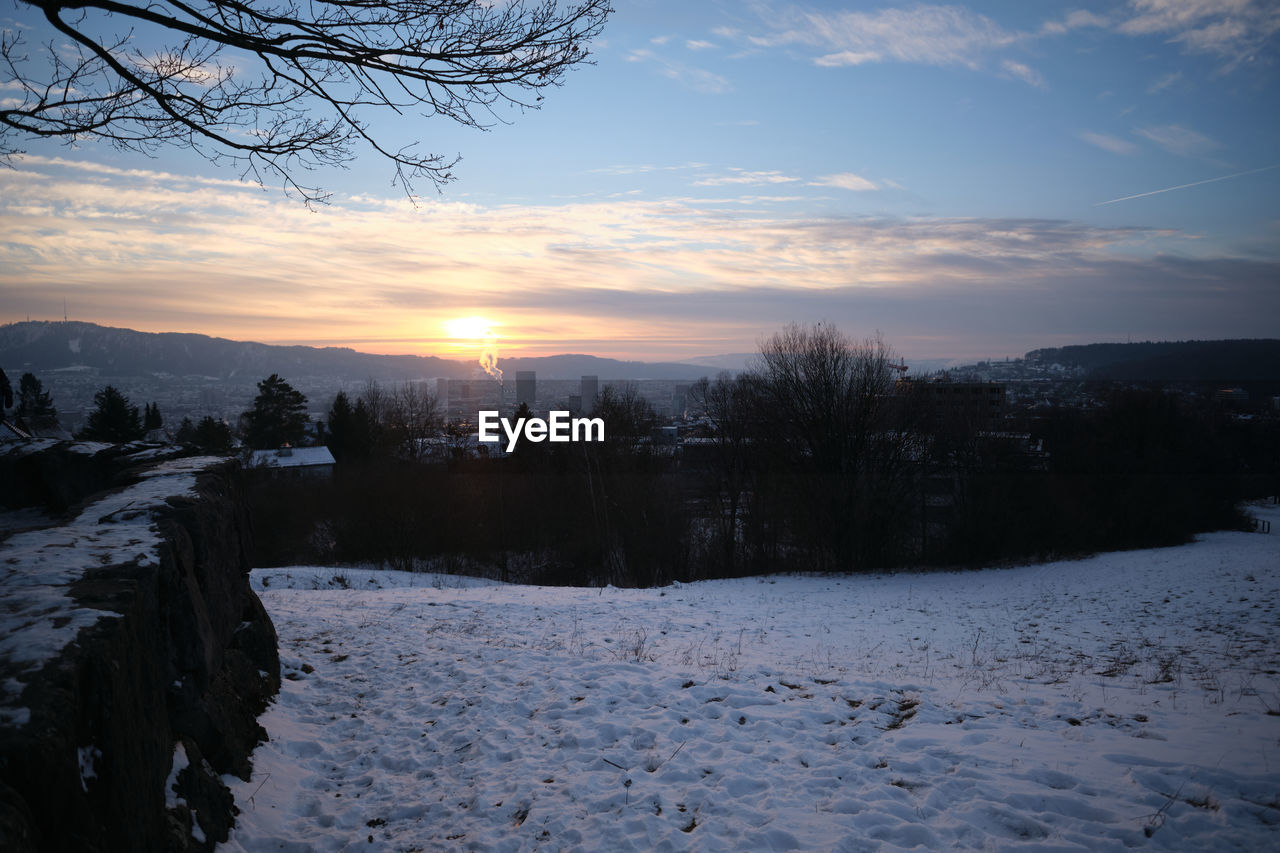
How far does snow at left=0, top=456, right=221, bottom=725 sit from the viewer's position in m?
2.77

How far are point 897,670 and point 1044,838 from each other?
483cm

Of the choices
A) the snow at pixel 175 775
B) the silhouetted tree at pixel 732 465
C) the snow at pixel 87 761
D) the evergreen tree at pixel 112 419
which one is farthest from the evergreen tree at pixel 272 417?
the snow at pixel 87 761

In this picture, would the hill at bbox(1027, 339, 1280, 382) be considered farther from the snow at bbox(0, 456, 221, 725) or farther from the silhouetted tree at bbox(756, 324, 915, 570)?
the snow at bbox(0, 456, 221, 725)

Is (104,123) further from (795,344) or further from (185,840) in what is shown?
(795,344)

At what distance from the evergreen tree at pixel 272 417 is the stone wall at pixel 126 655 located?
177ft

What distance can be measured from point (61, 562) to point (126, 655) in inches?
49.7

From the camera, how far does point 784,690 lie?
6.86 meters

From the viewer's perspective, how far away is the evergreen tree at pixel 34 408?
8922 mm

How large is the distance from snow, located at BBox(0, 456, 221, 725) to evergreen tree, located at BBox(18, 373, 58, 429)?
15.4 ft

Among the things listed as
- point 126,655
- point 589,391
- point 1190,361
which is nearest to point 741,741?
point 126,655

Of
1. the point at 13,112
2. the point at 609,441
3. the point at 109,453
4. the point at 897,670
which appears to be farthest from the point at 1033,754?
the point at 609,441

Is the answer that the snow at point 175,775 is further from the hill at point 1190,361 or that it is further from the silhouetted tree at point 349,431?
the hill at point 1190,361

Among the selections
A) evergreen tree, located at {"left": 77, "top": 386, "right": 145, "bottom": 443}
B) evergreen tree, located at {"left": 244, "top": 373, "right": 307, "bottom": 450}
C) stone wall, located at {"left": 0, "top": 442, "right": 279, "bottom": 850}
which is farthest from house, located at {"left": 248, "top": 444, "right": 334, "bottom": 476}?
stone wall, located at {"left": 0, "top": 442, "right": 279, "bottom": 850}

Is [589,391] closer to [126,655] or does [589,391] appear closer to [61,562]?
[61,562]
